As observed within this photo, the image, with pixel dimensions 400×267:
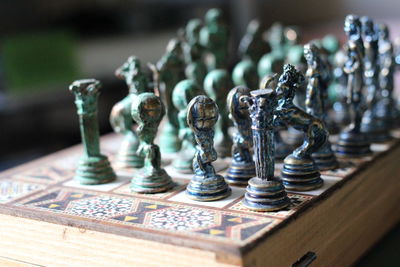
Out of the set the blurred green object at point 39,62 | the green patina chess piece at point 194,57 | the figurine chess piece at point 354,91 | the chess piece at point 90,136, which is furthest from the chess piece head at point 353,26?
the blurred green object at point 39,62

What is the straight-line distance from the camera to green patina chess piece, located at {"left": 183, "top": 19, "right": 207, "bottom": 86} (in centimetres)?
175

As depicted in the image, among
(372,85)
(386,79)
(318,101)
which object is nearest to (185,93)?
(318,101)

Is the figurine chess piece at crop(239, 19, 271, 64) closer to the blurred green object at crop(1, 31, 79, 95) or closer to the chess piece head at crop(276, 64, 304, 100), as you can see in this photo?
the chess piece head at crop(276, 64, 304, 100)

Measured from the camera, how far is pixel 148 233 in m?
1.03

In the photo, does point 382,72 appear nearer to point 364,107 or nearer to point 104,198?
point 364,107

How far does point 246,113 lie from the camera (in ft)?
4.18

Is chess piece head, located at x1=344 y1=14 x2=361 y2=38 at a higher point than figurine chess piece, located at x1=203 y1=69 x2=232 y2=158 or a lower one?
higher

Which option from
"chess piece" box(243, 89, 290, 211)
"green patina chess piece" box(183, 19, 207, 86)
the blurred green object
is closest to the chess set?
"chess piece" box(243, 89, 290, 211)

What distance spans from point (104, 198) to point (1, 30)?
2.61 meters

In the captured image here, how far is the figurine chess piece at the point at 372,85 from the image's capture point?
5.03ft

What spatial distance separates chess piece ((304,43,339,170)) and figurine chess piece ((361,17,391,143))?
22cm

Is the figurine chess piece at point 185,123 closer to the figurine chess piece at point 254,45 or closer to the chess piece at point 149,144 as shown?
the chess piece at point 149,144

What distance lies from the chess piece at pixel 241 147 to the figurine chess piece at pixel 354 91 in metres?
0.30

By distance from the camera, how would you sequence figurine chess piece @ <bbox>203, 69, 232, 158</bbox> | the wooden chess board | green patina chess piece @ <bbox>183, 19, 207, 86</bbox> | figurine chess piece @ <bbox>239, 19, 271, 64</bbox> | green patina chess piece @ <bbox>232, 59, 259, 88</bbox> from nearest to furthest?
the wooden chess board < figurine chess piece @ <bbox>203, 69, 232, 158</bbox> < green patina chess piece @ <bbox>232, 59, 259, 88</bbox> < green patina chess piece @ <bbox>183, 19, 207, 86</bbox> < figurine chess piece @ <bbox>239, 19, 271, 64</bbox>
